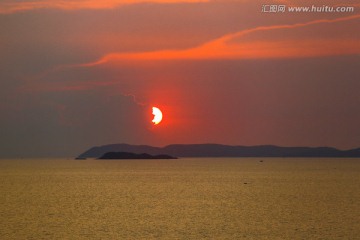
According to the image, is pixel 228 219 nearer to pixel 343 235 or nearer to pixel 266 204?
pixel 343 235

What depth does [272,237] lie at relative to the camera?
49.0m

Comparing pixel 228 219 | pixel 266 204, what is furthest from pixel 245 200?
pixel 228 219

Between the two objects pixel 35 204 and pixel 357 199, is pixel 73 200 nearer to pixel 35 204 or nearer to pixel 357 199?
pixel 35 204

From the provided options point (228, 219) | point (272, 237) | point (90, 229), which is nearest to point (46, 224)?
point (90, 229)

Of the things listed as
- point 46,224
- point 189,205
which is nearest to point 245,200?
point 189,205

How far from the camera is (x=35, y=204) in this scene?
83.4 meters

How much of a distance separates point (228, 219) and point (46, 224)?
59.5ft

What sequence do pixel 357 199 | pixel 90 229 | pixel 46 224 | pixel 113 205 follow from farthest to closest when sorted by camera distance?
pixel 357 199 → pixel 113 205 → pixel 46 224 → pixel 90 229

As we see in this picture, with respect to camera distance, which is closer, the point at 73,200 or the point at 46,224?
the point at 46,224

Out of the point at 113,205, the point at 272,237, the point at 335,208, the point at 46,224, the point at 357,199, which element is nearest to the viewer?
the point at 272,237

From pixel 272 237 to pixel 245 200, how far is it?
41922 mm

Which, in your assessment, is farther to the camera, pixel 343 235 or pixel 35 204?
pixel 35 204

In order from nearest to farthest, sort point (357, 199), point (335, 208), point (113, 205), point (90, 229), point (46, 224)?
1. point (90, 229)
2. point (46, 224)
3. point (335, 208)
4. point (113, 205)
5. point (357, 199)

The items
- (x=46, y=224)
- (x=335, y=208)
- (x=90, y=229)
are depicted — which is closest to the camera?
(x=90, y=229)
